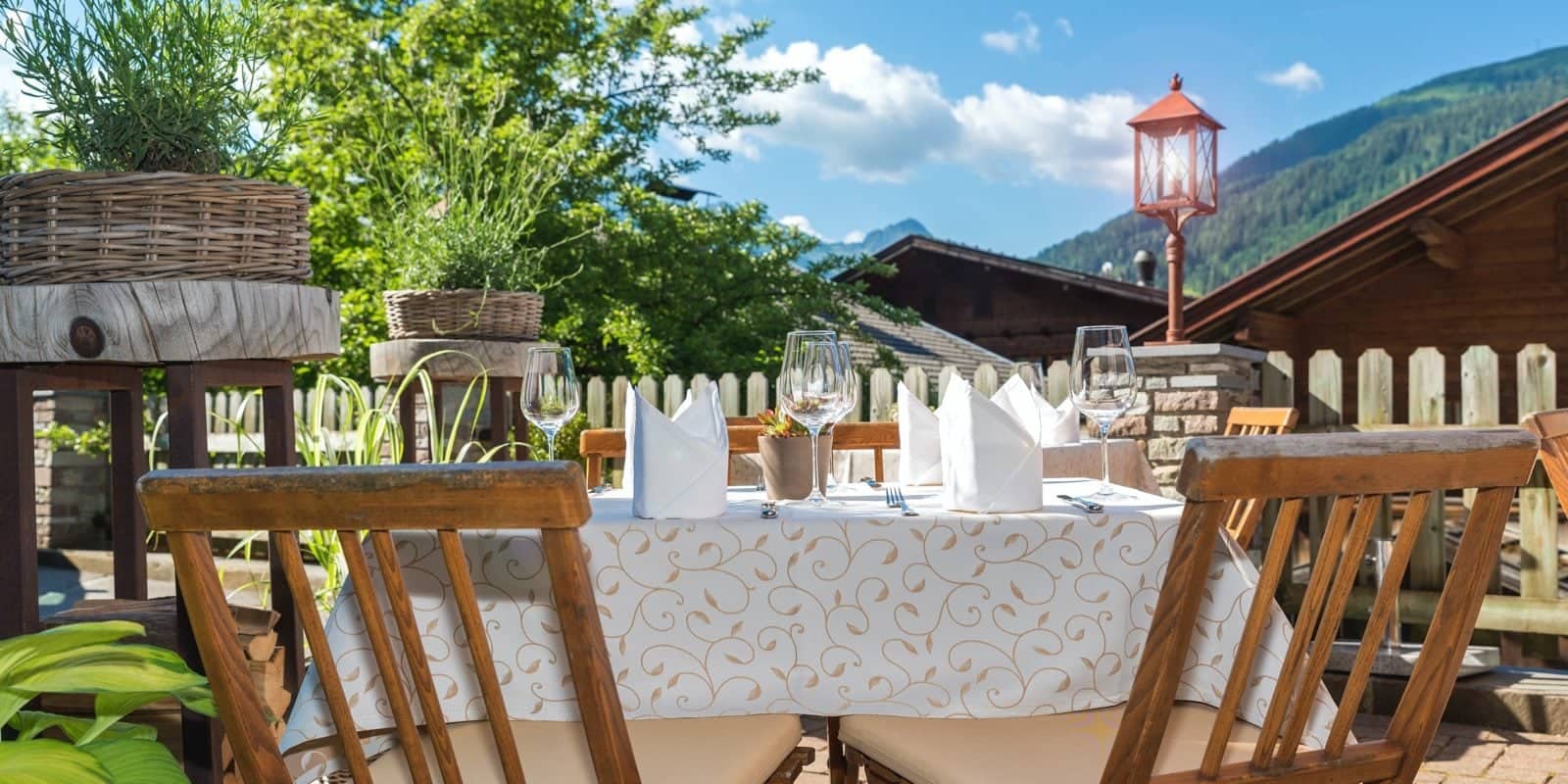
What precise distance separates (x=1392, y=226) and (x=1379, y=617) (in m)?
6.92

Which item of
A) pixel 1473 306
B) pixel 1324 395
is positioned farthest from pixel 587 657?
pixel 1473 306

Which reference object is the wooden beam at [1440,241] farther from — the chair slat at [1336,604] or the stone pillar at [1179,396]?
the chair slat at [1336,604]

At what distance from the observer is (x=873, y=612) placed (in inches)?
62.7

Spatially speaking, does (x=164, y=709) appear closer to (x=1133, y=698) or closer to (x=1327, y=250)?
(x=1133, y=698)

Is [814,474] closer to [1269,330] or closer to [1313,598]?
[1313,598]

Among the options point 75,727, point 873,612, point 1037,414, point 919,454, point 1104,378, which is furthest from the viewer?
point 1037,414

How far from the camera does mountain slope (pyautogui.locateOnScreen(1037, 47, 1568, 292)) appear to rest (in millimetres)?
66375

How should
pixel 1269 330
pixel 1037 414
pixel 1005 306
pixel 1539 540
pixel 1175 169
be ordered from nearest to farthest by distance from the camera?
pixel 1037 414 < pixel 1539 540 < pixel 1175 169 < pixel 1269 330 < pixel 1005 306

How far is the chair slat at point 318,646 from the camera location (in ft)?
3.50

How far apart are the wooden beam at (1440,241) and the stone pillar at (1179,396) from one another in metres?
3.04

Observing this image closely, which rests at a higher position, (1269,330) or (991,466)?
(1269,330)

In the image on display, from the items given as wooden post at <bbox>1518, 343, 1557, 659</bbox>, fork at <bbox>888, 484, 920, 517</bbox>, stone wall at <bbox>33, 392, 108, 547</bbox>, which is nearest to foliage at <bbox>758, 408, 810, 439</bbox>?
fork at <bbox>888, 484, 920, 517</bbox>

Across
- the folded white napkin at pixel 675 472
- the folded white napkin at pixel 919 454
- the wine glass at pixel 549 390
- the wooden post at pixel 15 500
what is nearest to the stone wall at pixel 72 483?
the wooden post at pixel 15 500

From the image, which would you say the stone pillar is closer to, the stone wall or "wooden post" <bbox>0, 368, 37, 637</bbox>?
"wooden post" <bbox>0, 368, 37, 637</bbox>
